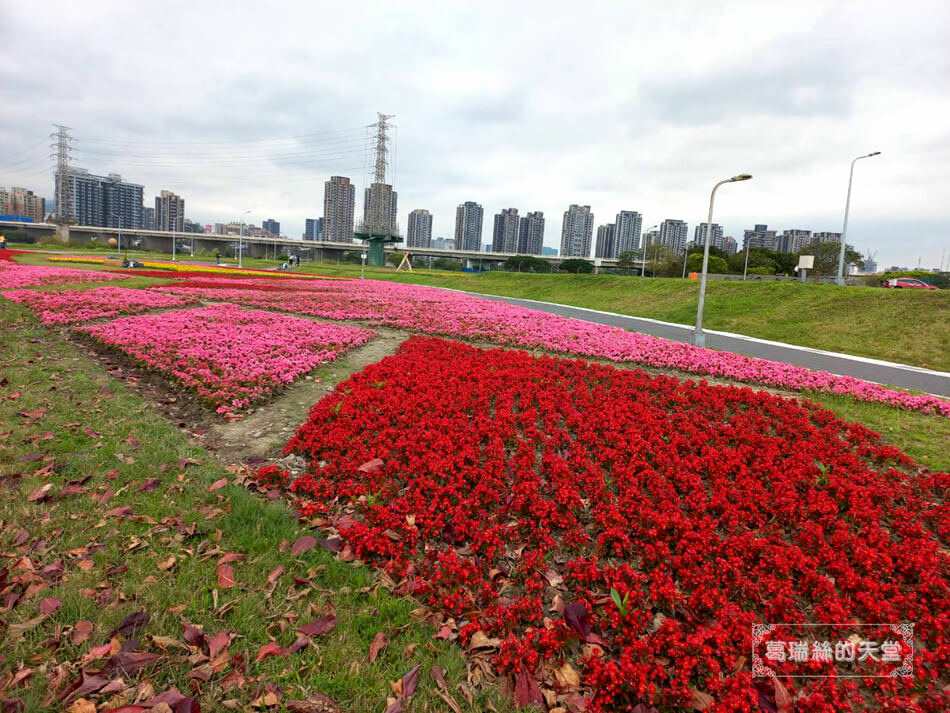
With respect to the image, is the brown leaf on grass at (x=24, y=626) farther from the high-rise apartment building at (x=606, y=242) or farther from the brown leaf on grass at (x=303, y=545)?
the high-rise apartment building at (x=606, y=242)

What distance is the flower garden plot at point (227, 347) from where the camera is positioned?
805cm

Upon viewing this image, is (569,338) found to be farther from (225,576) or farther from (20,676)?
(20,676)

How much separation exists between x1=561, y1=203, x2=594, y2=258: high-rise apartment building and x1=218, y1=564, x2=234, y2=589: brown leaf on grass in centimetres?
18374

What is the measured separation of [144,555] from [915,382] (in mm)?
16470

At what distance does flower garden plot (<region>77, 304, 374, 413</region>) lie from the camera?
8047 mm

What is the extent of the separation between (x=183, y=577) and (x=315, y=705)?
1625mm

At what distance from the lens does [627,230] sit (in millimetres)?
169500

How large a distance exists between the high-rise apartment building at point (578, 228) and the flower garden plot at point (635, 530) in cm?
18025

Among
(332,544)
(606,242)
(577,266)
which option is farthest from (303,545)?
(606,242)

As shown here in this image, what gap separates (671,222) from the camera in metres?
164

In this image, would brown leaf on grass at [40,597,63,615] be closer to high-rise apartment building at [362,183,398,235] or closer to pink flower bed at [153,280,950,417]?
pink flower bed at [153,280,950,417]

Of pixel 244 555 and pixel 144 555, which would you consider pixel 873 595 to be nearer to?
pixel 244 555

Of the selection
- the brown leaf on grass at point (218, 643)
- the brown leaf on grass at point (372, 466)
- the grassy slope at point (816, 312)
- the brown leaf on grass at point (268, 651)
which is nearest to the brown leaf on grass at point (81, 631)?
the brown leaf on grass at point (218, 643)

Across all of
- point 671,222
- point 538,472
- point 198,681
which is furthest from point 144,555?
point 671,222
